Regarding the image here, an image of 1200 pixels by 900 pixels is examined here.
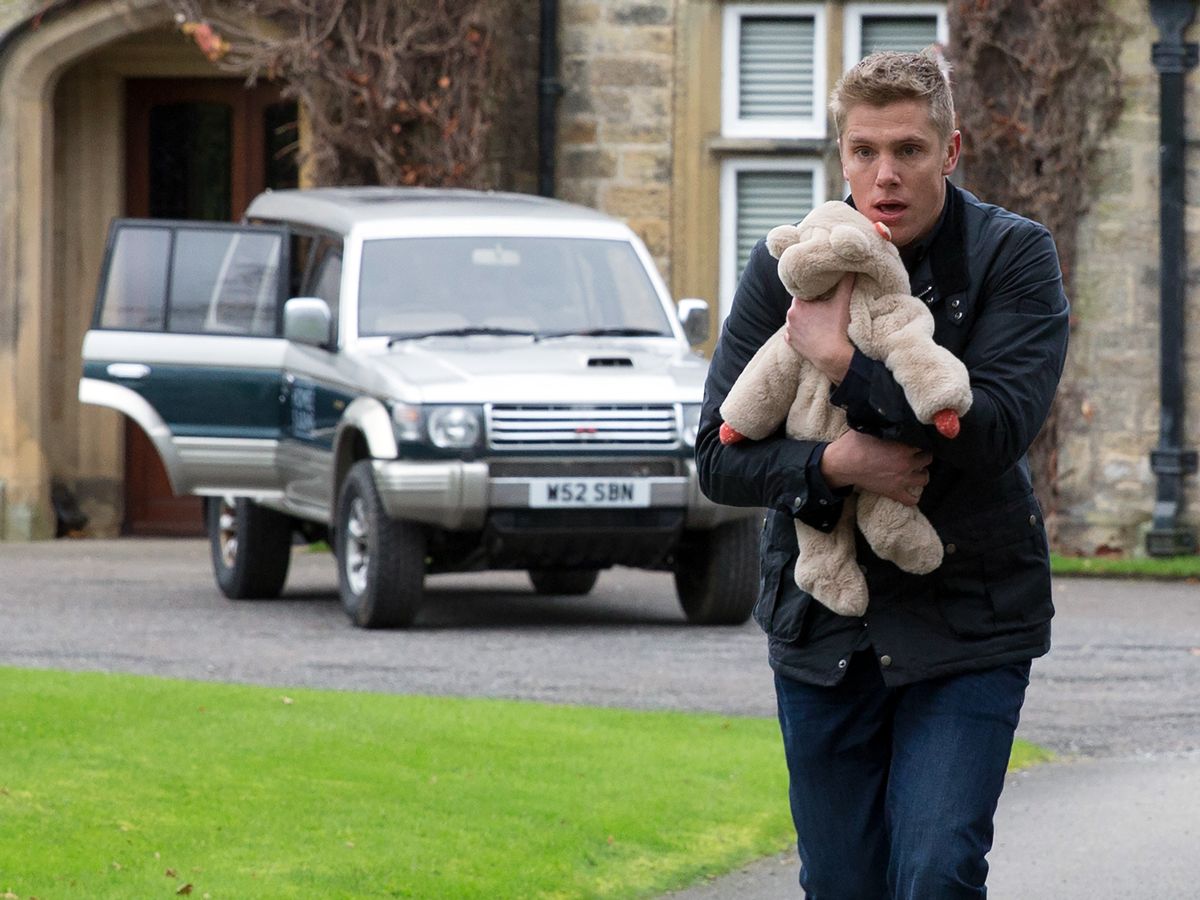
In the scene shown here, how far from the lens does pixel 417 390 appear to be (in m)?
11.4

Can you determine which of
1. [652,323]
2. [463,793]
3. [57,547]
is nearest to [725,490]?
[463,793]

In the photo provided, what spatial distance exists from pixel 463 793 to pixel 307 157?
35.9 feet

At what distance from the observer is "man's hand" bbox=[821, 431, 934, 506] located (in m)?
3.97

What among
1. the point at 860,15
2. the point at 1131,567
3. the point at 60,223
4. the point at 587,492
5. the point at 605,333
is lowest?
the point at 1131,567

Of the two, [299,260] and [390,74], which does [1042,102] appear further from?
[299,260]

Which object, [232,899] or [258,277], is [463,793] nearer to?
[232,899]

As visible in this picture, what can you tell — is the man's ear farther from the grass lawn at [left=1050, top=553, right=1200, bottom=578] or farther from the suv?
the grass lawn at [left=1050, top=553, right=1200, bottom=578]

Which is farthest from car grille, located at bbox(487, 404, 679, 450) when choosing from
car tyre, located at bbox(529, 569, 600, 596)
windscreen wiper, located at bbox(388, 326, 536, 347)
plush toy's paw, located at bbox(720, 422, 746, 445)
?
plush toy's paw, located at bbox(720, 422, 746, 445)

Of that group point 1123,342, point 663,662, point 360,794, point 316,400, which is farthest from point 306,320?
point 1123,342

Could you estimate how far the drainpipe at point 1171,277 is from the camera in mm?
15828

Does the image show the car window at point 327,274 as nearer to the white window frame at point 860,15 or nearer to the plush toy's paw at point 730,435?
the white window frame at point 860,15

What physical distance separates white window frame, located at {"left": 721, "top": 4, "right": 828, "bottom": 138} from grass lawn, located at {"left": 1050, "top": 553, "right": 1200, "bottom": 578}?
3.89 meters

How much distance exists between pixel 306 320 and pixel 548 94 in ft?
19.8

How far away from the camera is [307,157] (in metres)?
17.5
